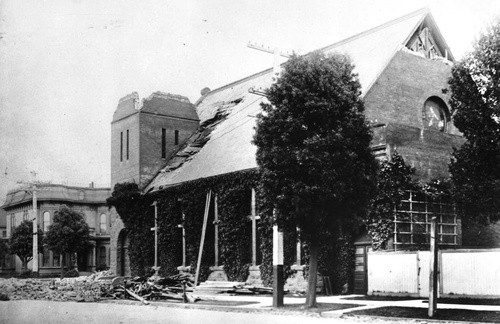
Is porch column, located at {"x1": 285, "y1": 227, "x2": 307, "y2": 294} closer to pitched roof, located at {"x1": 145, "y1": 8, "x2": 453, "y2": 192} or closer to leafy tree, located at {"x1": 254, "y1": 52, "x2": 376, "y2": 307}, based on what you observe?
pitched roof, located at {"x1": 145, "y1": 8, "x2": 453, "y2": 192}

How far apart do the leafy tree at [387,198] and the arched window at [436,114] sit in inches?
229

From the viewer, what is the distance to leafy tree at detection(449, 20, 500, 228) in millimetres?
25562

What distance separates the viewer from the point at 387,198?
27.7 metres

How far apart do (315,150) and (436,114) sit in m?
14.8

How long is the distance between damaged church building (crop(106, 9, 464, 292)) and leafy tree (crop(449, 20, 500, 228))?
7.02ft

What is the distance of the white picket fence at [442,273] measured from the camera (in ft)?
76.1

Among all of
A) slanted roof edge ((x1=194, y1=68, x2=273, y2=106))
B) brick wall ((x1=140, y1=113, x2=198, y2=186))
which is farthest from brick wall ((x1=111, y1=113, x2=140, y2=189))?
slanted roof edge ((x1=194, y1=68, x2=273, y2=106))

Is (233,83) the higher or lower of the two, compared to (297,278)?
higher

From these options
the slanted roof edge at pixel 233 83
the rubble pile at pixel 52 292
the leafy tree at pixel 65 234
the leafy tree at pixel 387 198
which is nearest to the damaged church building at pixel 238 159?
the slanted roof edge at pixel 233 83

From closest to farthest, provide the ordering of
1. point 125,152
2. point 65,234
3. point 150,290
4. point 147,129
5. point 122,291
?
point 150,290 < point 122,291 < point 147,129 < point 125,152 < point 65,234

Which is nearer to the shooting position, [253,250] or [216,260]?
[253,250]

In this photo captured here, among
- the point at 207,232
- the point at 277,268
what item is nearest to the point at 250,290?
the point at 277,268

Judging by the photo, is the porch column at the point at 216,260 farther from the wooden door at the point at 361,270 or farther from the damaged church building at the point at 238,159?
the wooden door at the point at 361,270

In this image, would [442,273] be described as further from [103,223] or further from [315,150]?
[103,223]
